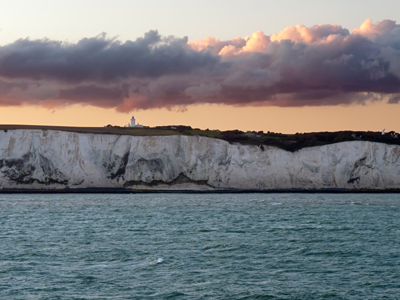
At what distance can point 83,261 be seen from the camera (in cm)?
2788

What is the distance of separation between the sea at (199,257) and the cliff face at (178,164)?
149 ft

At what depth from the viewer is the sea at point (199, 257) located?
22188mm

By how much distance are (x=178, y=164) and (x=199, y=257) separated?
2843 inches

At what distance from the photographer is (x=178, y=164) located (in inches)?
3991

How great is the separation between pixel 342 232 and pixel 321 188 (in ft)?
210

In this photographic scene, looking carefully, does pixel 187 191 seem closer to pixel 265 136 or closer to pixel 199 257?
pixel 265 136

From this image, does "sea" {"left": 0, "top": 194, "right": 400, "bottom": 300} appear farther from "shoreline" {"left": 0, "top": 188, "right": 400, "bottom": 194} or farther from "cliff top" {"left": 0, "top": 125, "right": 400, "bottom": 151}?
"cliff top" {"left": 0, "top": 125, "right": 400, "bottom": 151}

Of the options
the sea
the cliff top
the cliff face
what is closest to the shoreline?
the cliff face

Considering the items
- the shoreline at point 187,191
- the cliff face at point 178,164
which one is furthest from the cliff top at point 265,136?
the shoreline at point 187,191

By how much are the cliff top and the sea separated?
5422cm

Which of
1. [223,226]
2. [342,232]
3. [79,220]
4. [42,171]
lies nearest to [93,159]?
[42,171]

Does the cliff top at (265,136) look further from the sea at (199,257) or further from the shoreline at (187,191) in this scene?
the sea at (199,257)

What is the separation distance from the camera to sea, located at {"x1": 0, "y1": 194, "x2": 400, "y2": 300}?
72.8ft

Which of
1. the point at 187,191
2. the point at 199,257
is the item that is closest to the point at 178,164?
the point at 187,191
